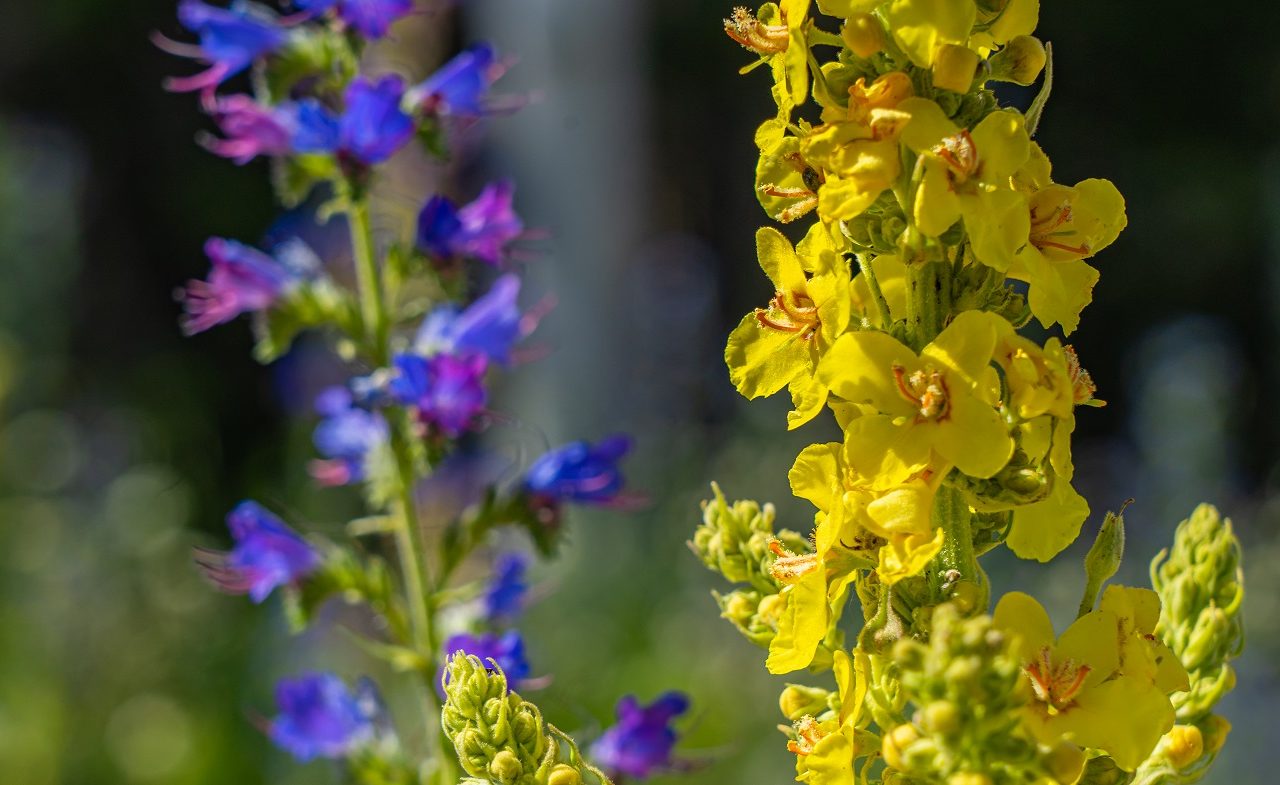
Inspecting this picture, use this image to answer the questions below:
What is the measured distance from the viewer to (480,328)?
6.15 feet

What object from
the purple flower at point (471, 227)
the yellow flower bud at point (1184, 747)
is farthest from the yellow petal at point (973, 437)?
the purple flower at point (471, 227)

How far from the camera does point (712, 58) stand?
9.55 m

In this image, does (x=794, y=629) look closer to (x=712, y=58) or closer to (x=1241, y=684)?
(x=1241, y=684)

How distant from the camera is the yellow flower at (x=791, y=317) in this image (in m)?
1.03

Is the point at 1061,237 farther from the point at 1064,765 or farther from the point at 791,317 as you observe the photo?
the point at 1064,765

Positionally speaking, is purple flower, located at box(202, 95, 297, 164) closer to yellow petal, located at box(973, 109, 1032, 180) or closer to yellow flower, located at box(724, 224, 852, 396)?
yellow flower, located at box(724, 224, 852, 396)

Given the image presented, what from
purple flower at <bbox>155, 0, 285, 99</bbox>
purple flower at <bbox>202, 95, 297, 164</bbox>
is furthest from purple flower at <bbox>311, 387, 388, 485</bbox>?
purple flower at <bbox>155, 0, 285, 99</bbox>

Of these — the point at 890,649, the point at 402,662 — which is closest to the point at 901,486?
the point at 890,649

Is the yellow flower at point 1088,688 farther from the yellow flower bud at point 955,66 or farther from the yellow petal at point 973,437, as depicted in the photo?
the yellow flower bud at point 955,66

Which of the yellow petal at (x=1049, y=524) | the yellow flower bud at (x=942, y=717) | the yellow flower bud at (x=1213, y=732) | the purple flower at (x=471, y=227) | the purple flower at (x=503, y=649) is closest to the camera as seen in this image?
the yellow flower bud at (x=942, y=717)

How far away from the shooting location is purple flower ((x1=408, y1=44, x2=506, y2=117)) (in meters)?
1.83

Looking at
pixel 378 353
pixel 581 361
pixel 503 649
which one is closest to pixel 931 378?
pixel 503 649

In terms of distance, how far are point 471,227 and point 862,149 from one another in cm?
95

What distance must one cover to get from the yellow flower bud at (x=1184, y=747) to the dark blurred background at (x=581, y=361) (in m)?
0.85
